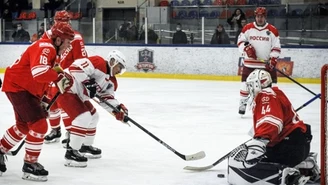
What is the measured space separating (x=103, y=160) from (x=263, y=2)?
9.13 m

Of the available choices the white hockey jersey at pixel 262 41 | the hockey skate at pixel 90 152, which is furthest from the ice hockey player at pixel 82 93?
the white hockey jersey at pixel 262 41

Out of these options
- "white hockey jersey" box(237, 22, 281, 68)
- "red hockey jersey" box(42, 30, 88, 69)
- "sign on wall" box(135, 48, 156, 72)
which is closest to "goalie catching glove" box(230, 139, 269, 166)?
"red hockey jersey" box(42, 30, 88, 69)

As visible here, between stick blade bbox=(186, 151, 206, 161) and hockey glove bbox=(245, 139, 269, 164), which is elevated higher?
hockey glove bbox=(245, 139, 269, 164)

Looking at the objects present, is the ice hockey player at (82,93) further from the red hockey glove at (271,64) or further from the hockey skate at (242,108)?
the red hockey glove at (271,64)

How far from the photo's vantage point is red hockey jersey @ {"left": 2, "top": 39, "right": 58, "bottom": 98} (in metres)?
3.91

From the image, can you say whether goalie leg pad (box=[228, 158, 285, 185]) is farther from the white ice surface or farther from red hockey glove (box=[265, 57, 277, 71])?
red hockey glove (box=[265, 57, 277, 71])

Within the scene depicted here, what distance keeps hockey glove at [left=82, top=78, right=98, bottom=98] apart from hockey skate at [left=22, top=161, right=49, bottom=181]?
65 centimetres

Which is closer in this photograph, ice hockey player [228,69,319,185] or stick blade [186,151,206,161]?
ice hockey player [228,69,319,185]

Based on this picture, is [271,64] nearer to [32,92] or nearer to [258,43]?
[258,43]

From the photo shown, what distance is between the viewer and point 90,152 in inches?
195

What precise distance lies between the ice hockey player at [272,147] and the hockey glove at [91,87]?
118 cm

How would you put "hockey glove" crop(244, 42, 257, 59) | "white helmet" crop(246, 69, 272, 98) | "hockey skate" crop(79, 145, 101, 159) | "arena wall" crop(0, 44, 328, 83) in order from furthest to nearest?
"arena wall" crop(0, 44, 328, 83) → "hockey glove" crop(244, 42, 257, 59) → "hockey skate" crop(79, 145, 101, 159) → "white helmet" crop(246, 69, 272, 98)

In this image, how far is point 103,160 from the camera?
16.0 ft

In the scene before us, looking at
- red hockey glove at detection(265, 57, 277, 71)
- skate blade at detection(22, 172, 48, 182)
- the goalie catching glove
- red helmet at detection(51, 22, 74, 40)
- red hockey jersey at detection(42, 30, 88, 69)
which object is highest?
red helmet at detection(51, 22, 74, 40)
